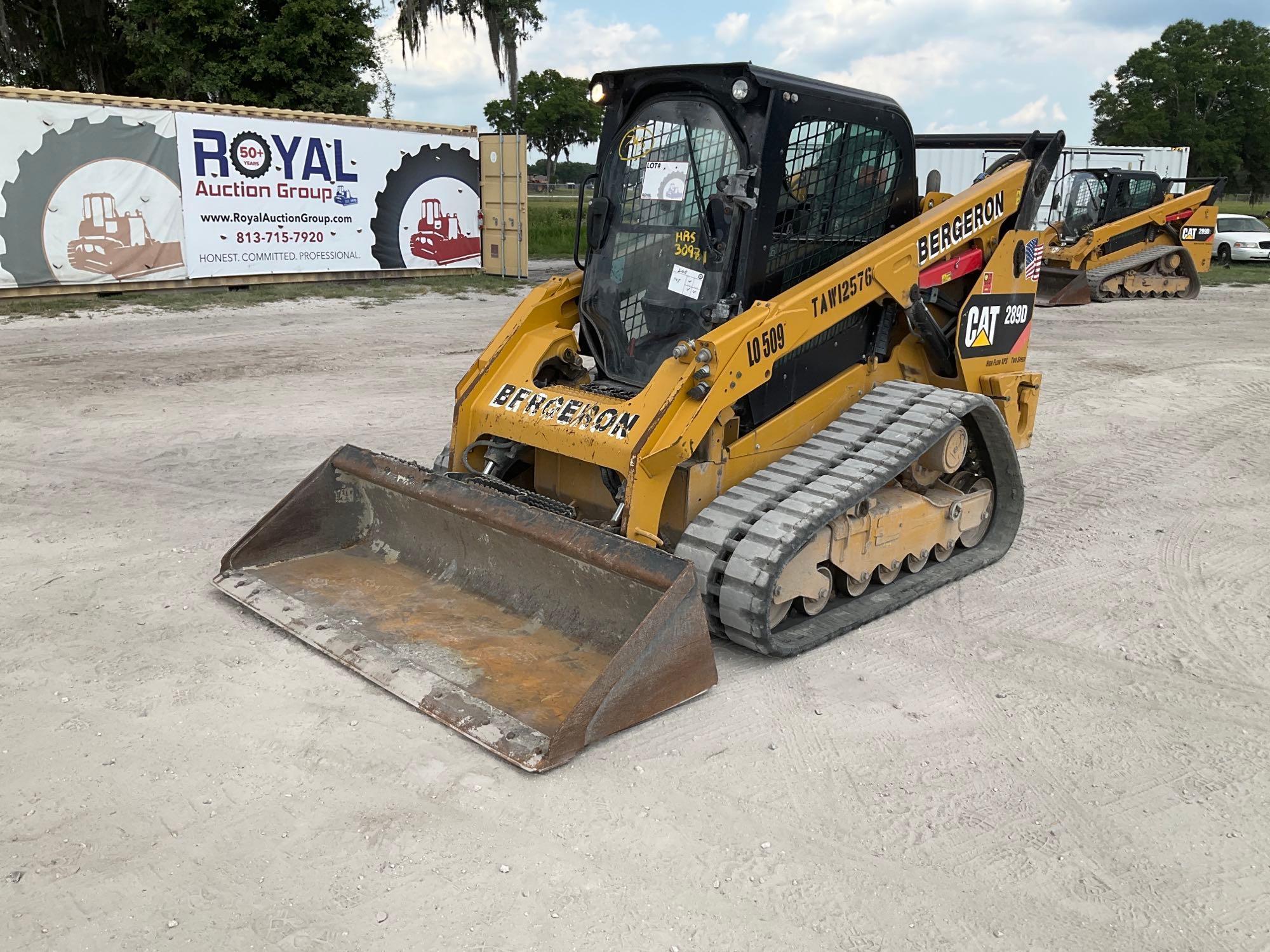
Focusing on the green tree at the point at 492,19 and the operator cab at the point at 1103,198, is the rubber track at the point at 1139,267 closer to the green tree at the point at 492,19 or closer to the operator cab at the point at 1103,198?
the operator cab at the point at 1103,198

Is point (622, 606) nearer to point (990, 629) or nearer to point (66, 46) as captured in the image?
point (990, 629)

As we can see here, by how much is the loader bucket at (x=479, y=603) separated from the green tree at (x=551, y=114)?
57.9 meters

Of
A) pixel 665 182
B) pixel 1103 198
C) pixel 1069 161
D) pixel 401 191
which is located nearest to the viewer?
pixel 665 182

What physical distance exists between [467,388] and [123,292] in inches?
457

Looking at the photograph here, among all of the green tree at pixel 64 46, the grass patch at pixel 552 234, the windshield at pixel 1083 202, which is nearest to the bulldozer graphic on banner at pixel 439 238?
the grass patch at pixel 552 234

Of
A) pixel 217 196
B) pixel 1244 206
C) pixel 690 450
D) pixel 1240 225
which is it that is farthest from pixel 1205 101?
pixel 690 450

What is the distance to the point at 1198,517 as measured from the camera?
22.1 ft

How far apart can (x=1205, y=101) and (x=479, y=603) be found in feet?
239

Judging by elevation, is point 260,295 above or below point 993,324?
below

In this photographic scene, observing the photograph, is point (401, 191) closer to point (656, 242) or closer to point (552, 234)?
point (552, 234)

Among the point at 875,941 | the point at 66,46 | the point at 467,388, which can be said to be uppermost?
the point at 66,46

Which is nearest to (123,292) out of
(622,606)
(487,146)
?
(487,146)

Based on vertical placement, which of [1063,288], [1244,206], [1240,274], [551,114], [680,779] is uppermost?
[551,114]

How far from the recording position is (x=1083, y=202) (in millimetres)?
18797
